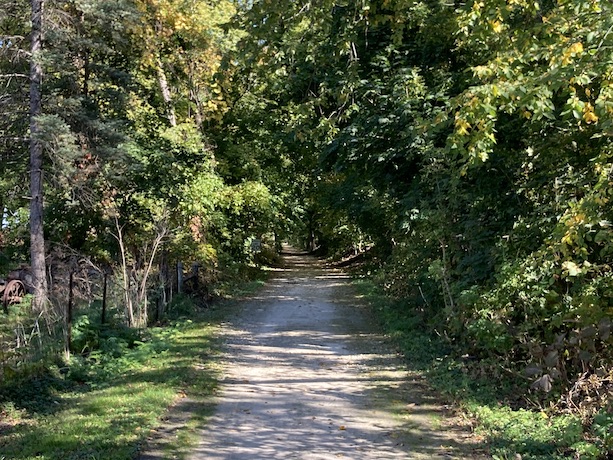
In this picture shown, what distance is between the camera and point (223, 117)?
23578mm

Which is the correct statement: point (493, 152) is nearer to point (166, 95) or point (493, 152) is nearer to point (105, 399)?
point (105, 399)

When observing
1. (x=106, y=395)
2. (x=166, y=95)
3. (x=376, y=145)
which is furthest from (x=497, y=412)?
(x=166, y=95)

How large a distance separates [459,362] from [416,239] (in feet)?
14.2

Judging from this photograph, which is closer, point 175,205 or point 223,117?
point 175,205

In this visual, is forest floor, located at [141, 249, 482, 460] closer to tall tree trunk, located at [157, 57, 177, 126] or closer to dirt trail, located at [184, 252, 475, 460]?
dirt trail, located at [184, 252, 475, 460]

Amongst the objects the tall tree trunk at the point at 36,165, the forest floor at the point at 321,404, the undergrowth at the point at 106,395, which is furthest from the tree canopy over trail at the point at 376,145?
the undergrowth at the point at 106,395

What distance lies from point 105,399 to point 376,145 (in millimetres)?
7623

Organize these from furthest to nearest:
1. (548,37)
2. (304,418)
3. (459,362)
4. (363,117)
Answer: (363,117)
(459,362)
(304,418)
(548,37)

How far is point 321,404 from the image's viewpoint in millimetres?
7859

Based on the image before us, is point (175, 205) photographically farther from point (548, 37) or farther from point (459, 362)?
point (548, 37)

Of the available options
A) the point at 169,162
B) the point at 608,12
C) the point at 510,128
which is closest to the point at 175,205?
the point at 169,162

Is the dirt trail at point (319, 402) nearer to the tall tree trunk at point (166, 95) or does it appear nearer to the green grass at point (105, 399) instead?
the green grass at point (105, 399)

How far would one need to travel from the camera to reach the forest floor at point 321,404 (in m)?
6.21

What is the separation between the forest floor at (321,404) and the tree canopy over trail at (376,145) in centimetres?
120
